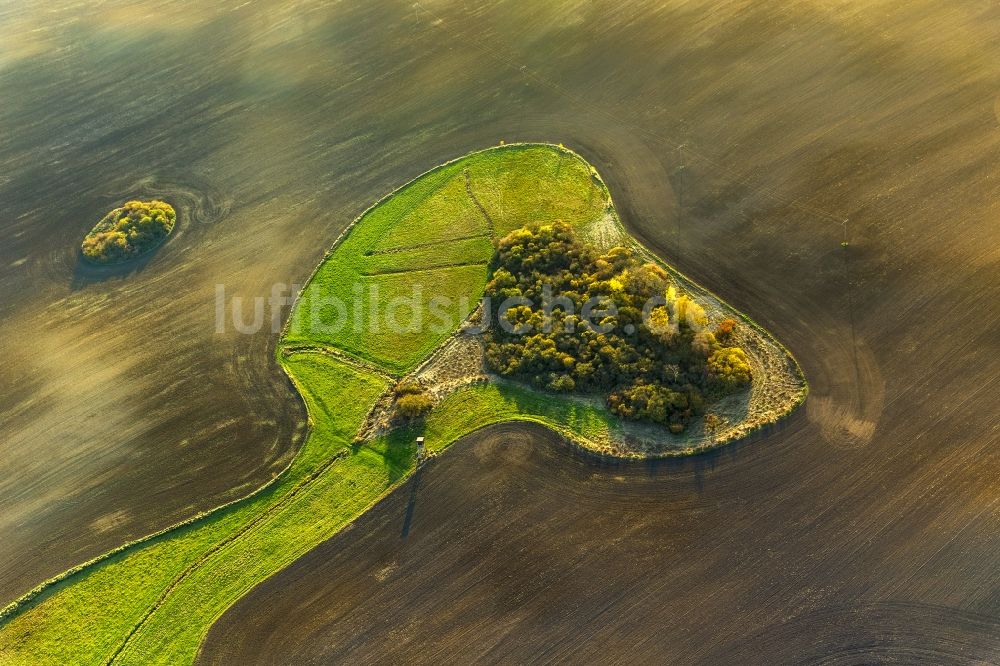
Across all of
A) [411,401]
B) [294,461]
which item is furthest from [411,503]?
[294,461]

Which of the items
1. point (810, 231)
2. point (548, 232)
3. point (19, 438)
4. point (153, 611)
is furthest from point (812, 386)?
point (19, 438)

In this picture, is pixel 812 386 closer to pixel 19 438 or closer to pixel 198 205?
pixel 198 205

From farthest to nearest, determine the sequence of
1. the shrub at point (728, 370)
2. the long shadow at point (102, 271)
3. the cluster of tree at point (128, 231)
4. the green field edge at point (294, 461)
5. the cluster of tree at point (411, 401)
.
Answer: the cluster of tree at point (128, 231) < the long shadow at point (102, 271) < the cluster of tree at point (411, 401) < the shrub at point (728, 370) < the green field edge at point (294, 461)

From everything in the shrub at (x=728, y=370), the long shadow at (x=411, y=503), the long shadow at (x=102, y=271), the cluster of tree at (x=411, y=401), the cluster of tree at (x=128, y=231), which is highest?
the cluster of tree at (x=128, y=231)

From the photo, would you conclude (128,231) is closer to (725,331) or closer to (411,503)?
(411,503)

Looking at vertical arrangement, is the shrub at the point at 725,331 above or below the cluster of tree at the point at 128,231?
below

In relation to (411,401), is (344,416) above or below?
below

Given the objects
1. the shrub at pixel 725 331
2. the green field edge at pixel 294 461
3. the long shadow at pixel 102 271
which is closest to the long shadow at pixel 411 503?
the green field edge at pixel 294 461

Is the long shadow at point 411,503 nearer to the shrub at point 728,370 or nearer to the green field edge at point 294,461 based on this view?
the green field edge at point 294,461
